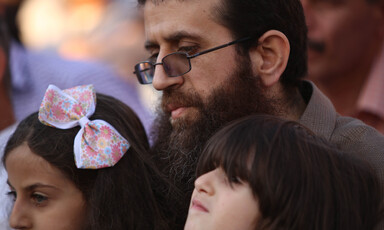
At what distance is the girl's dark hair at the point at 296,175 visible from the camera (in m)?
1.89

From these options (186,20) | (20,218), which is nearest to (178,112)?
(186,20)

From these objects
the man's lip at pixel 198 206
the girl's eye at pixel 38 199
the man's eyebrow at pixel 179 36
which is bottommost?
the man's lip at pixel 198 206

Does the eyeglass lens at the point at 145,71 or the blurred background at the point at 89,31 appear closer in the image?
the eyeglass lens at the point at 145,71

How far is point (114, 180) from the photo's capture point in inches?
101

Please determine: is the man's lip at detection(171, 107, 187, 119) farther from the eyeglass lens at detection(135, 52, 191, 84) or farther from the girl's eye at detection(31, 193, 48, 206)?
the girl's eye at detection(31, 193, 48, 206)

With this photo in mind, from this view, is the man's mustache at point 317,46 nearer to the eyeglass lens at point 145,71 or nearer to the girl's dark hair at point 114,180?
the eyeglass lens at point 145,71

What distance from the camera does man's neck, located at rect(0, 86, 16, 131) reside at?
12.5ft

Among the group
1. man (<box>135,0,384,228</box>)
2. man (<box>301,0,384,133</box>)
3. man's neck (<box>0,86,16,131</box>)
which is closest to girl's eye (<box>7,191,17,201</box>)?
man (<box>135,0,384,228</box>)

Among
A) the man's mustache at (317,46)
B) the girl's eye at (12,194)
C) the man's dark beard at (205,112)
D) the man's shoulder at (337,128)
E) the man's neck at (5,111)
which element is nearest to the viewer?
the man's shoulder at (337,128)

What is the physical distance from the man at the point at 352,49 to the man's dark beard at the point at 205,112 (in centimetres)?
170

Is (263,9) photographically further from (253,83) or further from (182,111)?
(182,111)

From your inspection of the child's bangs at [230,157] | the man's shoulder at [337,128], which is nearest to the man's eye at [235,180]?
the child's bangs at [230,157]

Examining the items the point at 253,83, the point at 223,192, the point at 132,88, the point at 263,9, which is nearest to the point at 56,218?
the point at 223,192

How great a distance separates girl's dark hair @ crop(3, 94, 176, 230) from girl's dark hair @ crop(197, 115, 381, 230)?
0.57 metres
